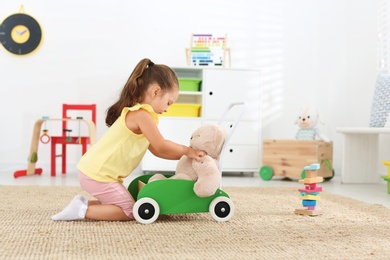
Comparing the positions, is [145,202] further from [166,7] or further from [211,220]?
[166,7]

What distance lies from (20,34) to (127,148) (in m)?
2.68

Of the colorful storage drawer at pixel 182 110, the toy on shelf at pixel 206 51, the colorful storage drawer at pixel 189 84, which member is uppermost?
the toy on shelf at pixel 206 51

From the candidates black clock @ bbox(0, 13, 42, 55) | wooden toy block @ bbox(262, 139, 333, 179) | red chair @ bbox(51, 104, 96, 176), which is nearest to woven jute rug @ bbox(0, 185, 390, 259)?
wooden toy block @ bbox(262, 139, 333, 179)

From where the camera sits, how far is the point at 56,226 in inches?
69.2

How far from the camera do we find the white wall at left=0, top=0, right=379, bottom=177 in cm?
426

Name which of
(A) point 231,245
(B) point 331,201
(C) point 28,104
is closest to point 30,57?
(C) point 28,104

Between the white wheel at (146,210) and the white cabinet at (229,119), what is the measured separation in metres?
2.17

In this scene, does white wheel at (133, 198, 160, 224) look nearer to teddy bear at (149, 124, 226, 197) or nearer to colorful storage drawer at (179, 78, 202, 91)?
teddy bear at (149, 124, 226, 197)

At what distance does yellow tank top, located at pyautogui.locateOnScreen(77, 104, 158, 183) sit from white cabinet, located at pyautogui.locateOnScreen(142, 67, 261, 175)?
2.09 m

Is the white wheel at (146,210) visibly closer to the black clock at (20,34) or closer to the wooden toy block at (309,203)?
the wooden toy block at (309,203)

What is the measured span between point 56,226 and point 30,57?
2.77 metres

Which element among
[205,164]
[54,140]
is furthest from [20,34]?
[205,164]

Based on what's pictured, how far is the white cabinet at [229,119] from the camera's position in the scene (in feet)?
13.3

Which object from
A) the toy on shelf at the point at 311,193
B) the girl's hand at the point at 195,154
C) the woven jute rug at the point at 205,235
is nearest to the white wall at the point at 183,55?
the woven jute rug at the point at 205,235
